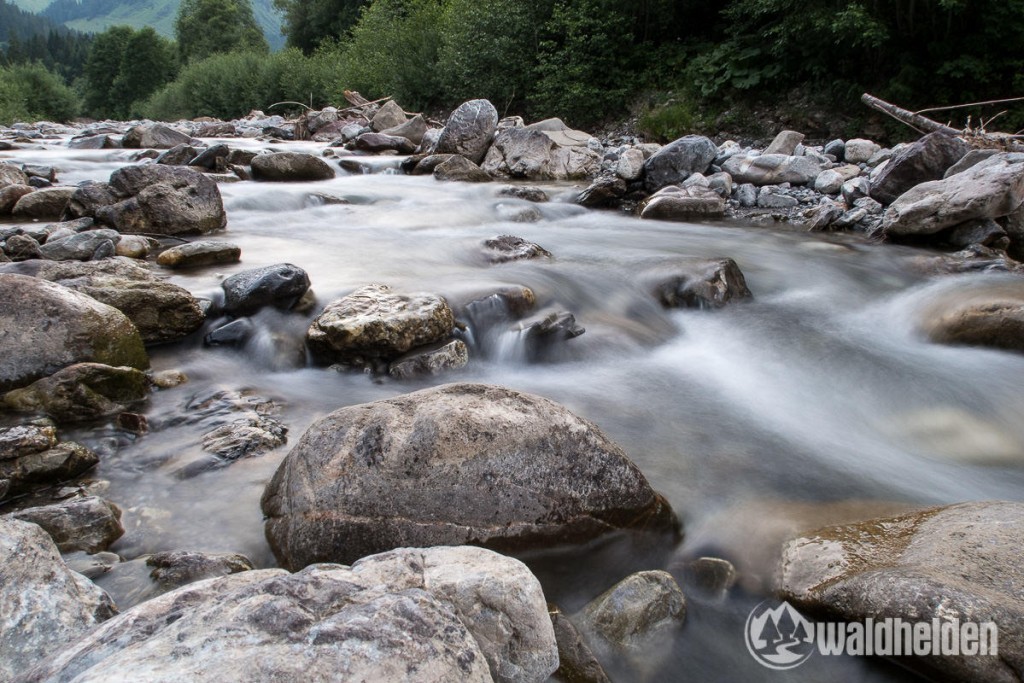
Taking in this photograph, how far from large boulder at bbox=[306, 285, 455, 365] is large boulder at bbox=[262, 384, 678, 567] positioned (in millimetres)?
1570

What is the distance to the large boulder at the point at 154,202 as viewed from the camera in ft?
24.1

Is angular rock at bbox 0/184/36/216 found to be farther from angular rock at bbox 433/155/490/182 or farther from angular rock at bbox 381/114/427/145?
angular rock at bbox 381/114/427/145

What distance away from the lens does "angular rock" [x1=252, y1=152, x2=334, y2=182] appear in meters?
11.3

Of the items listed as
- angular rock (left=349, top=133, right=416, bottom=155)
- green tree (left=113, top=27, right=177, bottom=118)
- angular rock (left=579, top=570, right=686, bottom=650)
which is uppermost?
green tree (left=113, top=27, right=177, bottom=118)

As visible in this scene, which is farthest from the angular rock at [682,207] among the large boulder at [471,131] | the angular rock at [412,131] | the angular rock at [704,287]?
the angular rock at [412,131]

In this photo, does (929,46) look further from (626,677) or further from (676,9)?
(626,677)

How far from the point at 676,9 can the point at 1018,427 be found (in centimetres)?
1764

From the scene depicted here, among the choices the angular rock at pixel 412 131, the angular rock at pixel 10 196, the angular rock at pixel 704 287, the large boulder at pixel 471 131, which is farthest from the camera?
the angular rock at pixel 412 131

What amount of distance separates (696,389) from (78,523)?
12.0ft

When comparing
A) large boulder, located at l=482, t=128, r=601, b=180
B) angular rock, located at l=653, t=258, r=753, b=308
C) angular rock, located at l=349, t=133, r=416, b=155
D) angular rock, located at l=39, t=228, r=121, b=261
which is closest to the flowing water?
angular rock, located at l=653, t=258, r=753, b=308

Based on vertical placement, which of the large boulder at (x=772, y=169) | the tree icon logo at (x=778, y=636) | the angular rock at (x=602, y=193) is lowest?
the tree icon logo at (x=778, y=636)

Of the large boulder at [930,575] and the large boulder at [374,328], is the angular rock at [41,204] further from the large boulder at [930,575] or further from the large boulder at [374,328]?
the large boulder at [930,575]

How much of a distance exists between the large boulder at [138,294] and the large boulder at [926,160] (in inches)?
339

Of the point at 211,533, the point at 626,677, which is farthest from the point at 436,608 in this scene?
the point at 211,533
